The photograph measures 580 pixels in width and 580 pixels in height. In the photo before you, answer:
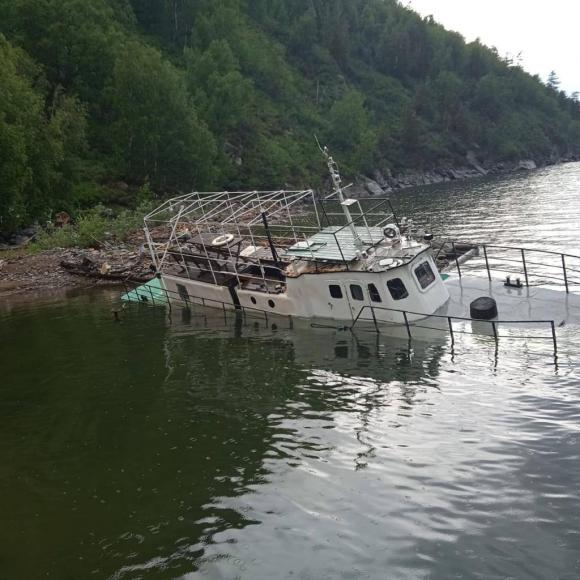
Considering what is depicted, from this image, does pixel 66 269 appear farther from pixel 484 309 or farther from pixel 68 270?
pixel 484 309

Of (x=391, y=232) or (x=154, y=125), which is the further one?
(x=154, y=125)

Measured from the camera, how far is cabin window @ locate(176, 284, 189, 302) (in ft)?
104

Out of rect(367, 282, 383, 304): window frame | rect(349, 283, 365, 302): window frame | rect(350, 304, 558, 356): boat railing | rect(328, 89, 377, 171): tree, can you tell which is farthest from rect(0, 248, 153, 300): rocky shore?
rect(328, 89, 377, 171): tree

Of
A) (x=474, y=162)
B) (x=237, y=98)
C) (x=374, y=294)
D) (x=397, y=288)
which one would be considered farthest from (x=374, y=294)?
(x=474, y=162)

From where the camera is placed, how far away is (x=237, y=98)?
8962 cm

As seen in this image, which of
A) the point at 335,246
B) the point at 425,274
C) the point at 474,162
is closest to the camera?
the point at 425,274

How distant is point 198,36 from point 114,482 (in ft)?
377

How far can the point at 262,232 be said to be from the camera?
5312 cm

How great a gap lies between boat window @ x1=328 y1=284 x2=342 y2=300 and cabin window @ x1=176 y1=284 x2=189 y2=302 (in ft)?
33.1

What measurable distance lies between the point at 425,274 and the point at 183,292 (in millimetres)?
14208

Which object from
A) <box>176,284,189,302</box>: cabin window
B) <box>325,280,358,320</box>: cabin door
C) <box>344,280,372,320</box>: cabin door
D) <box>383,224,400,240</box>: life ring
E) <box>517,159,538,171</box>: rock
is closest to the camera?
<box>344,280,372,320</box>: cabin door

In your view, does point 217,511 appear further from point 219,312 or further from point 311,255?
point 219,312

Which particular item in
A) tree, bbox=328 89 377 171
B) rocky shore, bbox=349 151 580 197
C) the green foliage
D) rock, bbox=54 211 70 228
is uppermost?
tree, bbox=328 89 377 171

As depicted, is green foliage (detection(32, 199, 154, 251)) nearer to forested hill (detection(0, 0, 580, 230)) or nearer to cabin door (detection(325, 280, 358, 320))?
forested hill (detection(0, 0, 580, 230))
